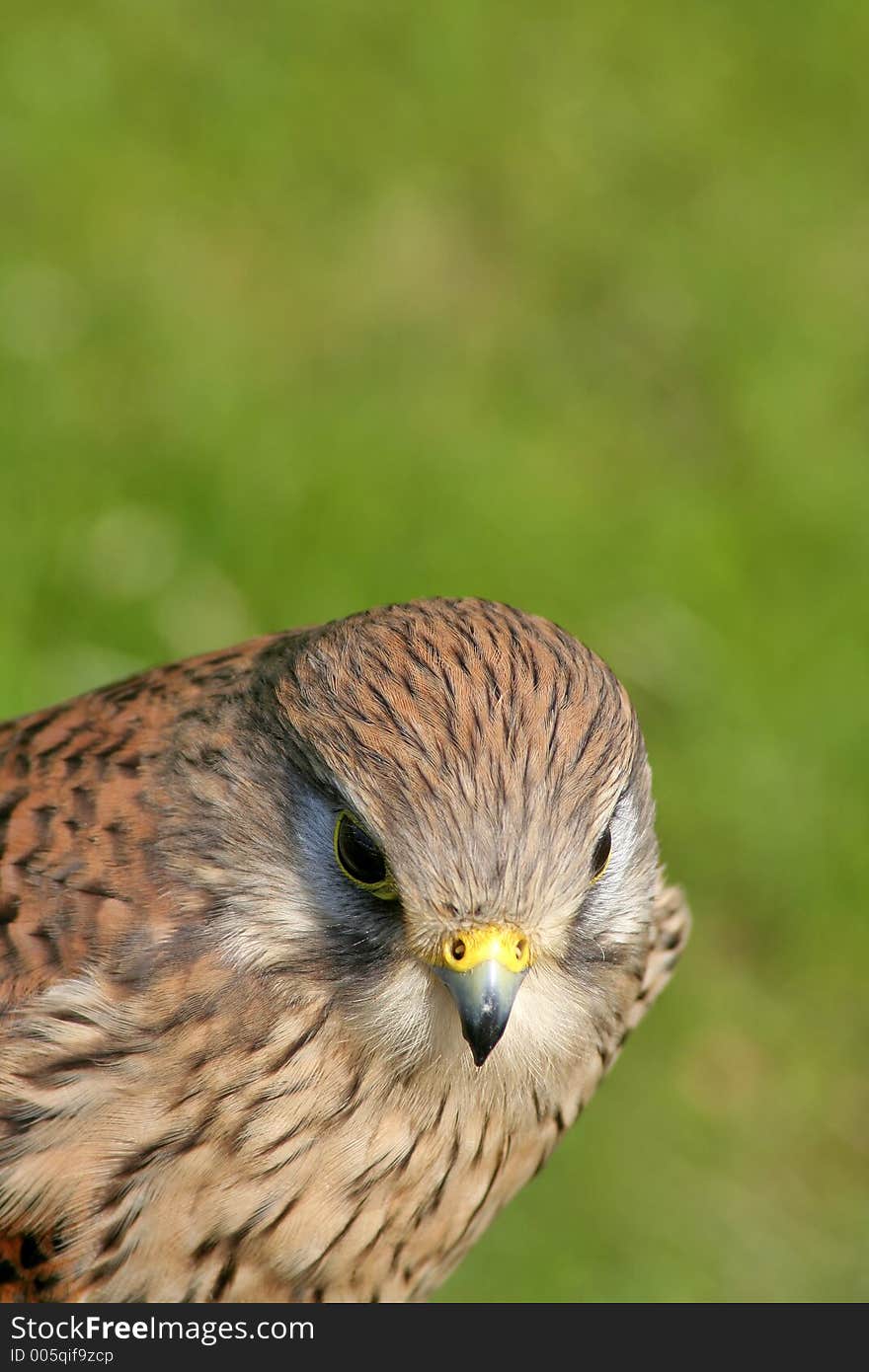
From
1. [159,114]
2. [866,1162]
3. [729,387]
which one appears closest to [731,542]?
[729,387]

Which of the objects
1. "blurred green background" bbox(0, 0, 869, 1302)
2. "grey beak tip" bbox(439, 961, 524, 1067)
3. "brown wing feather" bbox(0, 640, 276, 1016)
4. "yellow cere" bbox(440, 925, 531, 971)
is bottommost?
"grey beak tip" bbox(439, 961, 524, 1067)

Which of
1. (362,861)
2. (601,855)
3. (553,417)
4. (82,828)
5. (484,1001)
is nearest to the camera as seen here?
(484,1001)

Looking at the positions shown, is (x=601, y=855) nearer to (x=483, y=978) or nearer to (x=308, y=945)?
(x=483, y=978)

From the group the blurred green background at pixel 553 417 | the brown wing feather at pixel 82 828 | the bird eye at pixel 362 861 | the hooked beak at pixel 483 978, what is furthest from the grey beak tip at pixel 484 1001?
the blurred green background at pixel 553 417

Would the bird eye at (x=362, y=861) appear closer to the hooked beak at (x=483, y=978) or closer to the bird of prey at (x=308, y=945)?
the bird of prey at (x=308, y=945)

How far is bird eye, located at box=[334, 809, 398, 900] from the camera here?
3023 millimetres

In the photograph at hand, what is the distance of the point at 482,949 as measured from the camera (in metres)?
2.93

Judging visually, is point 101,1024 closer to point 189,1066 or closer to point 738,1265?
point 189,1066

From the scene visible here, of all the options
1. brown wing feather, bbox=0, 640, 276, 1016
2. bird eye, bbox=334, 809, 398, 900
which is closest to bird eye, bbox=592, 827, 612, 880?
bird eye, bbox=334, 809, 398, 900

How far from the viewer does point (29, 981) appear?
3.29 meters

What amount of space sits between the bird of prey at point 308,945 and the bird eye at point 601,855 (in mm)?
19

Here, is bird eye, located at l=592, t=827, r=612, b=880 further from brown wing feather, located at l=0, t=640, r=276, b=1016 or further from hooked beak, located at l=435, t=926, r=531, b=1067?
brown wing feather, located at l=0, t=640, r=276, b=1016

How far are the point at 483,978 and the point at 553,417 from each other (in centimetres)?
492

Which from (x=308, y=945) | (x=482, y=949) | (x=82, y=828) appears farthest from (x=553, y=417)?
(x=482, y=949)
